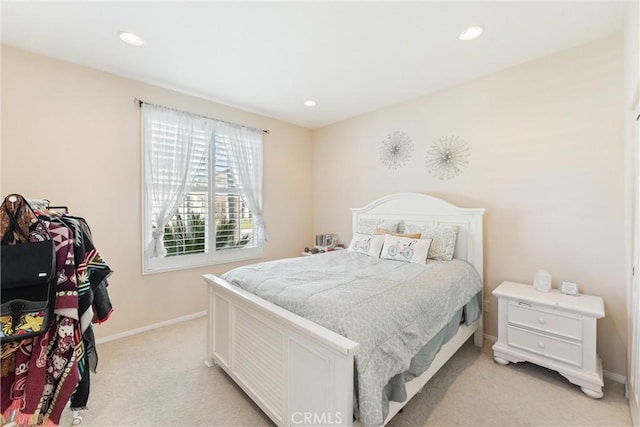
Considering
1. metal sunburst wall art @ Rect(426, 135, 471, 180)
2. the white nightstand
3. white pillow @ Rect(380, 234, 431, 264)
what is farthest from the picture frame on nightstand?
metal sunburst wall art @ Rect(426, 135, 471, 180)

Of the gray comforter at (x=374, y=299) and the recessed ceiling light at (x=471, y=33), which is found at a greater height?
the recessed ceiling light at (x=471, y=33)

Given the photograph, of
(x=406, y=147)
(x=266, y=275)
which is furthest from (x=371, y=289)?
(x=406, y=147)

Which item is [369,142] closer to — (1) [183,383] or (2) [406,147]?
(2) [406,147]

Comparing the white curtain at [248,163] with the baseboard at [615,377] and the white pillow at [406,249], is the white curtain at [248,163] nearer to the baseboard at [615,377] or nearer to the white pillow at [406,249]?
the white pillow at [406,249]

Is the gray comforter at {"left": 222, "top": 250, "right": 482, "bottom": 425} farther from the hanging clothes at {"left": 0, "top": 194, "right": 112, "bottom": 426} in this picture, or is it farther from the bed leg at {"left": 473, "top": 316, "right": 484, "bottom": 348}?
the hanging clothes at {"left": 0, "top": 194, "right": 112, "bottom": 426}

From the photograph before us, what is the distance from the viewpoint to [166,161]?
305 centimetres

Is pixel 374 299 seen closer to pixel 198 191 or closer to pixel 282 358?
pixel 282 358

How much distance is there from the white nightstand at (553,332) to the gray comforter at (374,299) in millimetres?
352

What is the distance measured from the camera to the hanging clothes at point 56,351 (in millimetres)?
1205

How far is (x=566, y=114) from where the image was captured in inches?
91.4

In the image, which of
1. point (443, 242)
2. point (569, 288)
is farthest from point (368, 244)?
point (569, 288)

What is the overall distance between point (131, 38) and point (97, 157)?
118 cm

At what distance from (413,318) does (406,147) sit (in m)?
2.35

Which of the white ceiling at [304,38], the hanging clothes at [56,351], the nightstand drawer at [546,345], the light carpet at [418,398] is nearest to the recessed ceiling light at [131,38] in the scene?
the white ceiling at [304,38]
